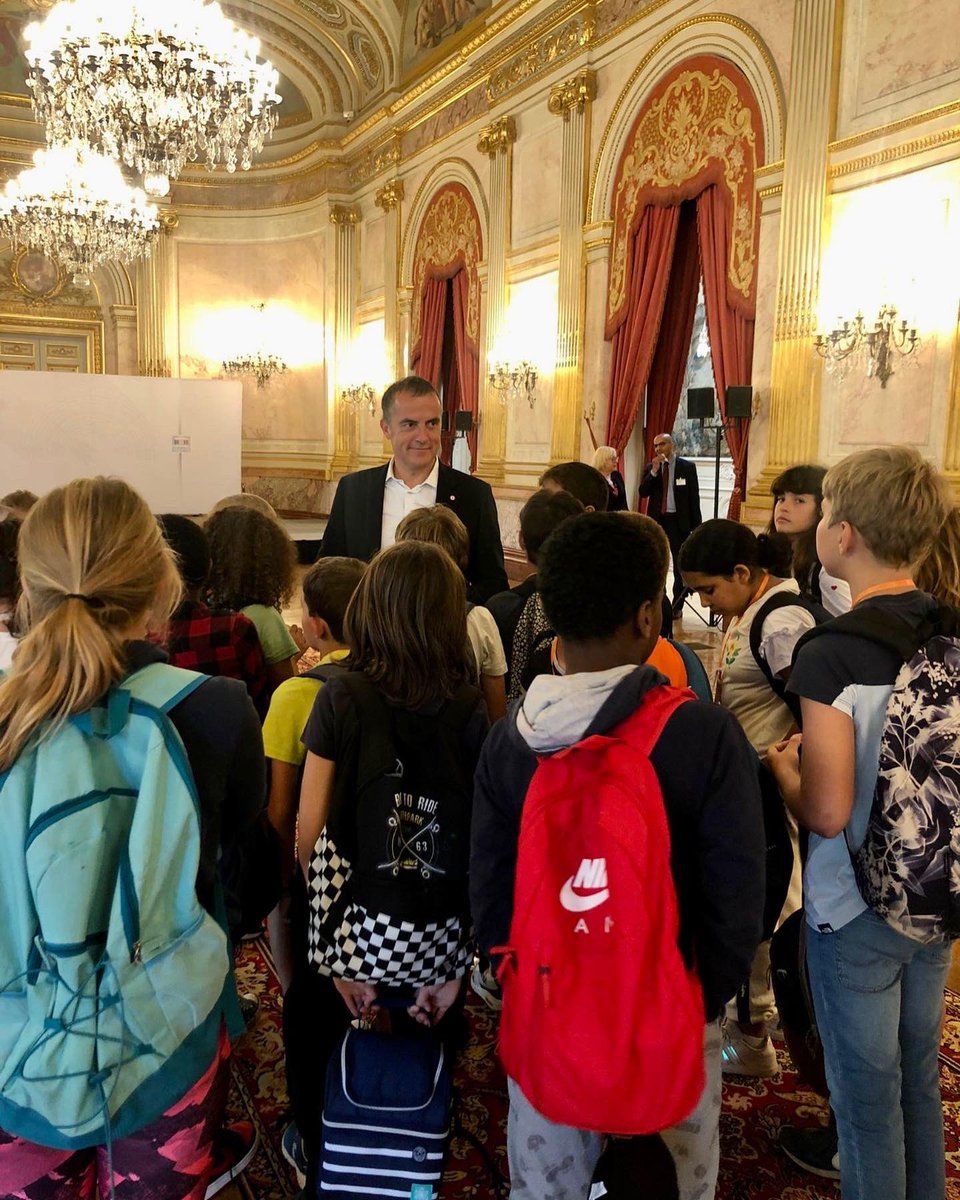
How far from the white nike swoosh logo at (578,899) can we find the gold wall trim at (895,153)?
6.10 metres

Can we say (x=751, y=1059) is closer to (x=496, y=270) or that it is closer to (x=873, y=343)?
(x=873, y=343)

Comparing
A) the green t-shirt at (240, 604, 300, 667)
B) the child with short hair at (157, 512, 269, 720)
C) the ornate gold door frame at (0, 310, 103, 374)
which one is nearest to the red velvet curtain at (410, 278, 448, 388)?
the ornate gold door frame at (0, 310, 103, 374)

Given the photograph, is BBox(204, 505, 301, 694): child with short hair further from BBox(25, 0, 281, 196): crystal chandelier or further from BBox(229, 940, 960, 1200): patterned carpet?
BBox(25, 0, 281, 196): crystal chandelier

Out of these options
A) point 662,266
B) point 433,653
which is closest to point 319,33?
point 662,266

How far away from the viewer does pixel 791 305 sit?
268 inches

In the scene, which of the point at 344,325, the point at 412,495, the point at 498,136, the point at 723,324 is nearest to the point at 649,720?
the point at 412,495

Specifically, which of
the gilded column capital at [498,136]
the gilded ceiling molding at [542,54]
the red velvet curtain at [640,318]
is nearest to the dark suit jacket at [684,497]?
the red velvet curtain at [640,318]

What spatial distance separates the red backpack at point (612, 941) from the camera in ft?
4.24

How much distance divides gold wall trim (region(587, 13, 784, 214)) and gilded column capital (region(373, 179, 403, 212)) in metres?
5.21

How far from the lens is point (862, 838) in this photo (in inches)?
62.6

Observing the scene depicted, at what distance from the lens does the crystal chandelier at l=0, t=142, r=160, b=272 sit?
11422 mm

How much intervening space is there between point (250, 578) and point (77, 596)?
142 centimetres

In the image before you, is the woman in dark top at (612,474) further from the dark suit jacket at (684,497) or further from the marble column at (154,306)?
the marble column at (154,306)

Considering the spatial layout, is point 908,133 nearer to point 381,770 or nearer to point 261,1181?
point 381,770
